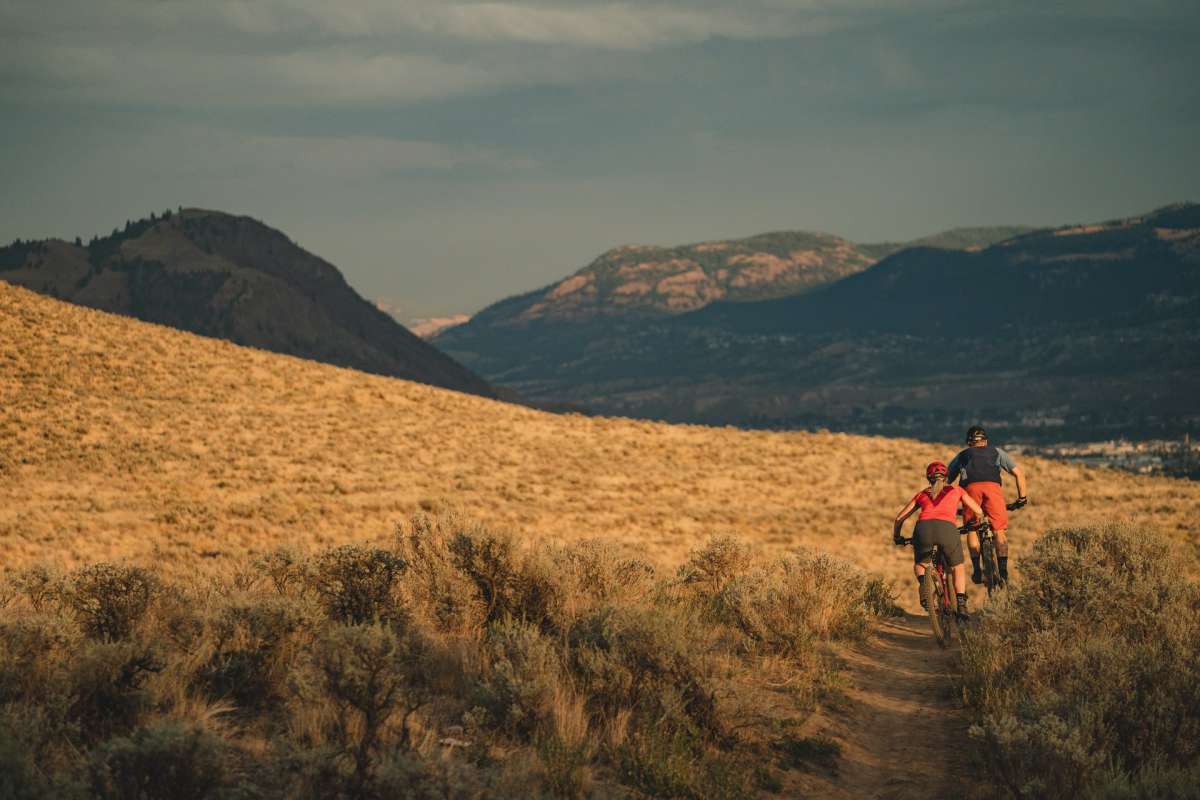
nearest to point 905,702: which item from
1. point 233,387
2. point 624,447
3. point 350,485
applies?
point 350,485

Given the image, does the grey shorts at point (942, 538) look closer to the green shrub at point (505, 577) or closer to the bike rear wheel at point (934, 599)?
the bike rear wheel at point (934, 599)

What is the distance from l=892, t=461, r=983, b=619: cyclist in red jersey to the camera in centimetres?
1214

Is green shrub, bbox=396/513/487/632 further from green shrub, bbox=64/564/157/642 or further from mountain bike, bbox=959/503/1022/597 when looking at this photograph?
mountain bike, bbox=959/503/1022/597

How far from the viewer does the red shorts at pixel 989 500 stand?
534 inches

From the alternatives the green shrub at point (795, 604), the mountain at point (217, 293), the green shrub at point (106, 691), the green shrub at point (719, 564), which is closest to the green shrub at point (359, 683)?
the green shrub at point (106, 691)

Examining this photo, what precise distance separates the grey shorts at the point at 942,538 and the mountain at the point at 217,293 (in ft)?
437

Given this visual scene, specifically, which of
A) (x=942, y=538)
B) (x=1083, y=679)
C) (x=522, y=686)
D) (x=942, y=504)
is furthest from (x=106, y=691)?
(x=942, y=504)

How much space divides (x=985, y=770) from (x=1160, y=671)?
4.99 ft

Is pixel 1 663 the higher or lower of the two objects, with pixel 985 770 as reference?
higher

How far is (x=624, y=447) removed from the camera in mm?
40938

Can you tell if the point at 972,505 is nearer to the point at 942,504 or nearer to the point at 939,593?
the point at 942,504

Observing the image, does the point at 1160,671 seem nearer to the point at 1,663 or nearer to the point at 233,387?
the point at 1,663

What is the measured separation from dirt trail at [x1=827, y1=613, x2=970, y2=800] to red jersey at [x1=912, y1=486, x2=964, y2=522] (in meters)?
1.59

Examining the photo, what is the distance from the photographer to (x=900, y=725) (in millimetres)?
9266
